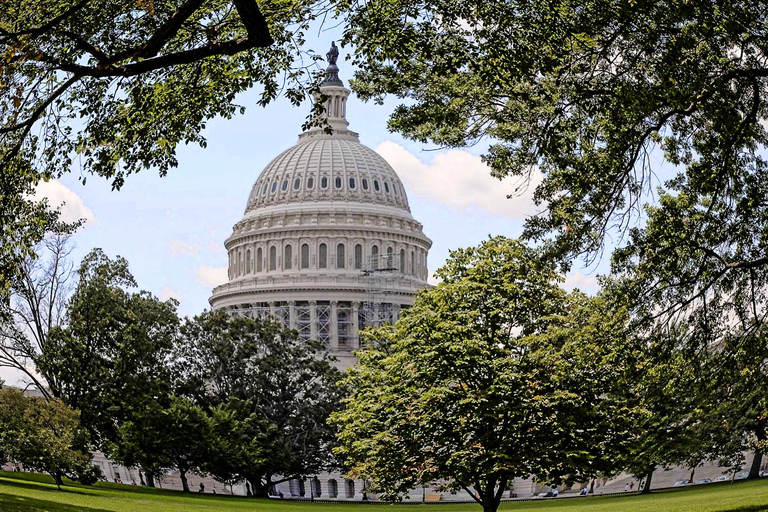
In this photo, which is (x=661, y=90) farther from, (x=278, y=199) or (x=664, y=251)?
(x=278, y=199)

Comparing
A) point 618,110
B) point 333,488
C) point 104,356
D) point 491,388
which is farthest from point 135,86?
point 333,488

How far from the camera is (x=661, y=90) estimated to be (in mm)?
17781

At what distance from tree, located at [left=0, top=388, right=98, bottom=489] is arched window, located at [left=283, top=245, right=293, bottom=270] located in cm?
9046

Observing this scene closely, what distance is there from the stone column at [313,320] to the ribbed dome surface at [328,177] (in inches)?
649

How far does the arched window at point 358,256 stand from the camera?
13212 cm

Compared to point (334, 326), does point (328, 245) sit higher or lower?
higher

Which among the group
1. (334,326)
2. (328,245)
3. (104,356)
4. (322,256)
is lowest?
(104,356)

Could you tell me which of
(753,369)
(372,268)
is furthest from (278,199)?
(753,369)

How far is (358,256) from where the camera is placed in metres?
133

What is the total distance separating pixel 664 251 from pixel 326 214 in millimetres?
112486

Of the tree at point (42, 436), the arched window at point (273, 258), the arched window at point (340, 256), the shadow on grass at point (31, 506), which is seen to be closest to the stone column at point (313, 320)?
the arched window at point (340, 256)

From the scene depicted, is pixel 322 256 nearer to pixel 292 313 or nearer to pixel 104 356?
pixel 292 313

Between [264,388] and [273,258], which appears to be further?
[273,258]

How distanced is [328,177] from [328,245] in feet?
35.5
